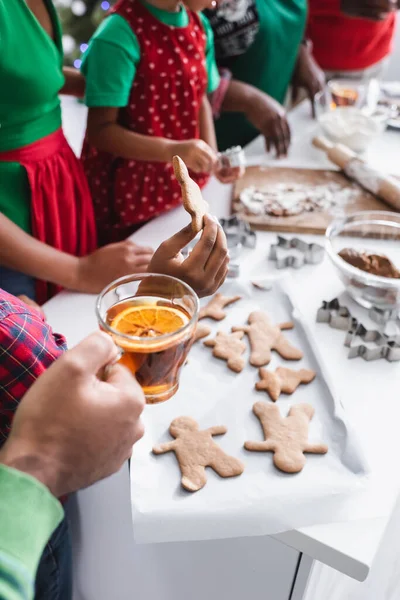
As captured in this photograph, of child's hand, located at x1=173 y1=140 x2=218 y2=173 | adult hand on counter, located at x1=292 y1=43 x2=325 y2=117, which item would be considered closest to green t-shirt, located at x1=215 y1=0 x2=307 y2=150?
adult hand on counter, located at x1=292 y1=43 x2=325 y2=117

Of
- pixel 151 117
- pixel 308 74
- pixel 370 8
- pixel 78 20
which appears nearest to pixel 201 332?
pixel 151 117

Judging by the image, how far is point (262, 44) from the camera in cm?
157

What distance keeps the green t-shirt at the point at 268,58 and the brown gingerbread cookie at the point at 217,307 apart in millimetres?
948

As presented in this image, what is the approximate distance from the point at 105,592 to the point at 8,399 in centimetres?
47

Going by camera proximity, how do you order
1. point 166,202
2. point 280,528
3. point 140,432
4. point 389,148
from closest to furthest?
point 140,432 < point 280,528 < point 166,202 < point 389,148

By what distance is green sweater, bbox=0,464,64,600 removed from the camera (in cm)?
34

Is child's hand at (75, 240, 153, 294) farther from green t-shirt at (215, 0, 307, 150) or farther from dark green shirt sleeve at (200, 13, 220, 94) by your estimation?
green t-shirt at (215, 0, 307, 150)

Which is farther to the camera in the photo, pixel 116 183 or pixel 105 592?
pixel 116 183

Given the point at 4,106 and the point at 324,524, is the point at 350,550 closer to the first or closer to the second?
the point at 324,524

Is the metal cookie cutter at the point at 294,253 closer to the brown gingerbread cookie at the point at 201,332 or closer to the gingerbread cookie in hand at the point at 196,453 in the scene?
the brown gingerbread cookie at the point at 201,332

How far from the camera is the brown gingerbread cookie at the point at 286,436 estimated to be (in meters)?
0.63

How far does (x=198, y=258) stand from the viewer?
0.65 m

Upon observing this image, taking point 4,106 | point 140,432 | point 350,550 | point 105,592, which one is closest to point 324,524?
point 350,550

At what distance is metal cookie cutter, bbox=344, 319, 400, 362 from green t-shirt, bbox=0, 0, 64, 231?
24.7 inches
